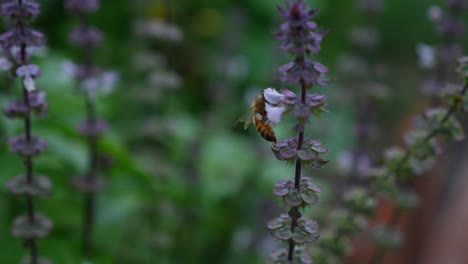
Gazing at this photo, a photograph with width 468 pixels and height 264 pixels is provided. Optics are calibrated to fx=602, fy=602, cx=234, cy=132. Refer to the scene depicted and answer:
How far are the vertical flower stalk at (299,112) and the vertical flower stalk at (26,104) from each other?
708 millimetres

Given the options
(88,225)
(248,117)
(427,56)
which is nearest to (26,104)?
(248,117)

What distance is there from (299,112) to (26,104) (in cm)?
88

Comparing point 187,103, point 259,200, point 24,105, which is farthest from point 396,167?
point 187,103

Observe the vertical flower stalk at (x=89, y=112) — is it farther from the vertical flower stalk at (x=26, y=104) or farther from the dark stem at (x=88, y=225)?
the vertical flower stalk at (x=26, y=104)

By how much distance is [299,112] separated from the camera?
147 cm

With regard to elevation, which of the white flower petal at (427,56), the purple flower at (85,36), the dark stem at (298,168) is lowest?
the dark stem at (298,168)

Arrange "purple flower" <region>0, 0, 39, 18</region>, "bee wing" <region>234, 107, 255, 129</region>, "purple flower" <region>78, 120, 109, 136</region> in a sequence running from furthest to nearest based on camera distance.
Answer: "purple flower" <region>78, 120, 109, 136</region> → "bee wing" <region>234, 107, 255, 129</region> → "purple flower" <region>0, 0, 39, 18</region>

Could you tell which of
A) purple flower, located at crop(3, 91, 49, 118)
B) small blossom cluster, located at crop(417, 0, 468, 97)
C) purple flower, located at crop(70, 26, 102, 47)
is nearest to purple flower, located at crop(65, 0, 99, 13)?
purple flower, located at crop(70, 26, 102, 47)

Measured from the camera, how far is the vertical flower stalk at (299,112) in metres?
1.44

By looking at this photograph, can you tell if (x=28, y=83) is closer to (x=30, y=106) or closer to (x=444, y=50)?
(x=30, y=106)

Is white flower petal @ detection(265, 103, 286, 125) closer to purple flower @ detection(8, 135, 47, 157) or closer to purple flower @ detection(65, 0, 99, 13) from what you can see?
purple flower @ detection(8, 135, 47, 157)

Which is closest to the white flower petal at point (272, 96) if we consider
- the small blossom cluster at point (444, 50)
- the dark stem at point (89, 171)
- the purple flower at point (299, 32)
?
the purple flower at point (299, 32)

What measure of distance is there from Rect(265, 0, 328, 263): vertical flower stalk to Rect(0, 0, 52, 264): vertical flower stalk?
0.71 meters

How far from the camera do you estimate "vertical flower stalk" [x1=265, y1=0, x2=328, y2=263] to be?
4.73 feet
